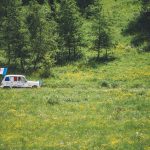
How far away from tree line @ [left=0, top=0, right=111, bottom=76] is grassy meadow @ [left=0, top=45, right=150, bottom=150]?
472cm

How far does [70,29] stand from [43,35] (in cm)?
722

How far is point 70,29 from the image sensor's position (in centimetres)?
7606

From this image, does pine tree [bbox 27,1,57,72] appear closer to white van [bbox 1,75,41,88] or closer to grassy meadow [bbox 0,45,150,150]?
grassy meadow [bbox 0,45,150,150]

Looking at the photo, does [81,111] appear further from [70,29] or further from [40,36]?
[70,29]

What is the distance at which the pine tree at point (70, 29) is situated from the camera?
249 feet

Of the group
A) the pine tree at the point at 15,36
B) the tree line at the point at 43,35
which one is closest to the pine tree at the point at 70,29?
the tree line at the point at 43,35

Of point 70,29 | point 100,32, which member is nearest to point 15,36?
point 70,29

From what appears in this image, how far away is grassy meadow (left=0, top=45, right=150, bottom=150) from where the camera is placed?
32.4 m

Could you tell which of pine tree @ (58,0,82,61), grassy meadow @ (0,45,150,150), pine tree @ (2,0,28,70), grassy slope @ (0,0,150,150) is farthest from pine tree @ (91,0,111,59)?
pine tree @ (2,0,28,70)

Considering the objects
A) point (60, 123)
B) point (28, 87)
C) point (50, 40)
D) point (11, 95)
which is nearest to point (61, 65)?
point (50, 40)

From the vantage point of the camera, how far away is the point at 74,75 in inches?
2547

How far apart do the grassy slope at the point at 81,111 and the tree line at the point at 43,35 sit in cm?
455

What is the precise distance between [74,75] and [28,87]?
9106 millimetres

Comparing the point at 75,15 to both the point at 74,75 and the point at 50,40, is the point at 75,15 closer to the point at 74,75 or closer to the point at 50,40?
the point at 50,40
